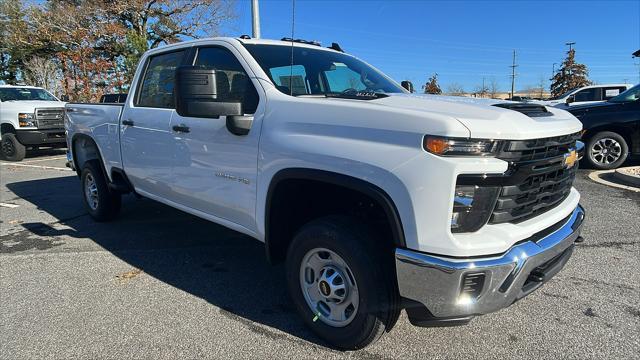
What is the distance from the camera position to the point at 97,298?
350 centimetres

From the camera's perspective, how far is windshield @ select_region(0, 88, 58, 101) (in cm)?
1244

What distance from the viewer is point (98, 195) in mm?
5457

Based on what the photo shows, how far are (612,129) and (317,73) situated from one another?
7.05 m

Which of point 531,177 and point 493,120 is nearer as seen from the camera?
point 493,120

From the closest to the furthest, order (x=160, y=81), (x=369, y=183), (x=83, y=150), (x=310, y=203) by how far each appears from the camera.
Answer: (x=369, y=183)
(x=310, y=203)
(x=160, y=81)
(x=83, y=150)

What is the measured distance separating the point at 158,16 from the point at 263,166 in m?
25.9

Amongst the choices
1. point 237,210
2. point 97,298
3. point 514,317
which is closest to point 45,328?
point 97,298

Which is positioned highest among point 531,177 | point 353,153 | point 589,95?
point 589,95

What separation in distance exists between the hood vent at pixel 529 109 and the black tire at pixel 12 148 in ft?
41.9

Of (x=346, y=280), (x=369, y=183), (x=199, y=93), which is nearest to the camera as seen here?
(x=369, y=183)

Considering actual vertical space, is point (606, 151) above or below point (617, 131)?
below

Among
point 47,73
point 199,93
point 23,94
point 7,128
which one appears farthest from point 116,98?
point 47,73

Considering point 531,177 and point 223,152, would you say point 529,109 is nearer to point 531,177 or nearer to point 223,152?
point 531,177

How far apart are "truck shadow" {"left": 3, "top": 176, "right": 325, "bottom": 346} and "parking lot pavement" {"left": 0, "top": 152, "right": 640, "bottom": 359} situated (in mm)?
16
